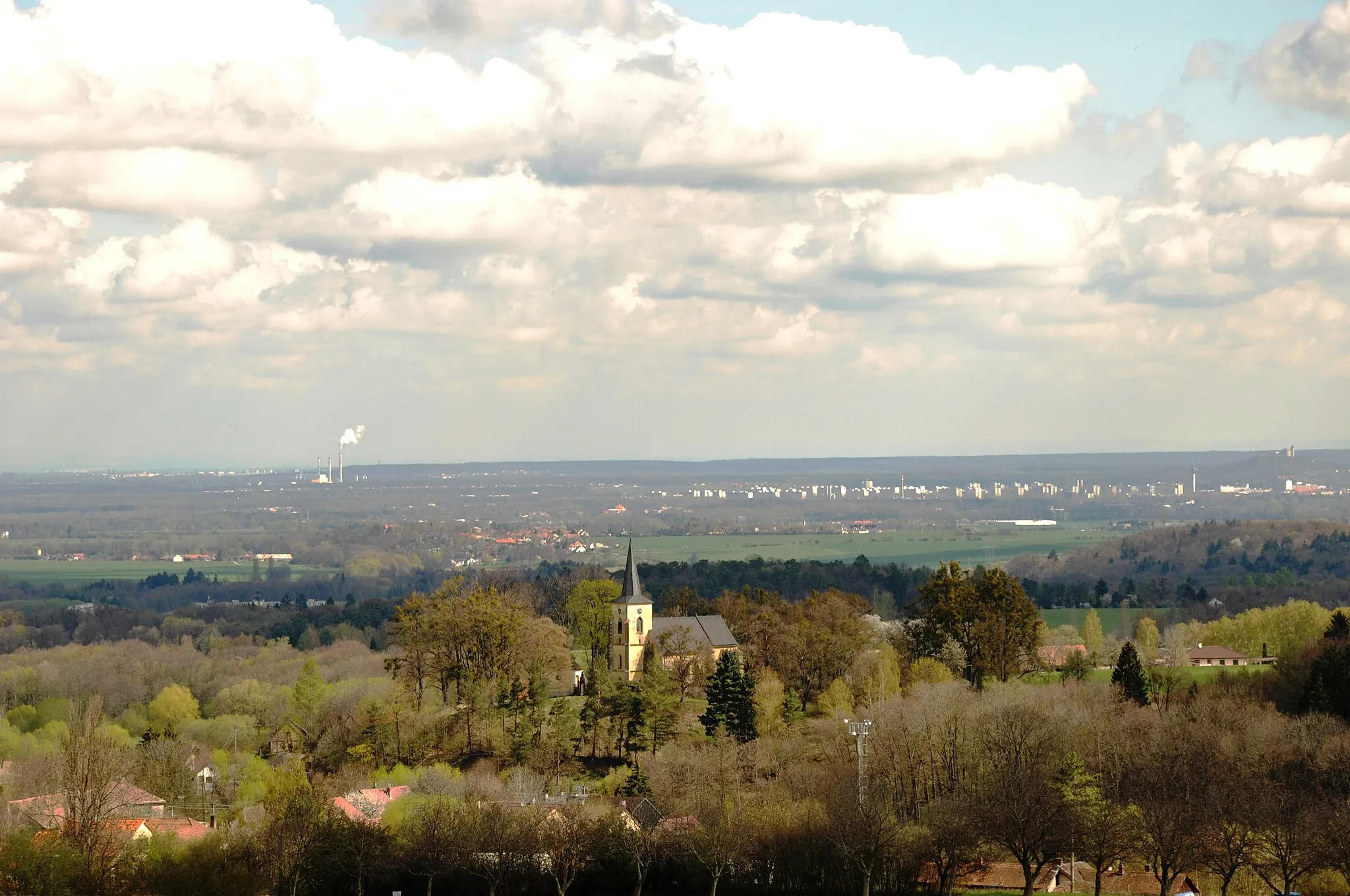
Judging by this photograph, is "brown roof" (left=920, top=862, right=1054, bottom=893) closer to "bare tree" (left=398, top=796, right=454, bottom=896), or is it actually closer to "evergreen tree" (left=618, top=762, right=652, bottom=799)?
"evergreen tree" (left=618, top=762, right=652, bottom=799)

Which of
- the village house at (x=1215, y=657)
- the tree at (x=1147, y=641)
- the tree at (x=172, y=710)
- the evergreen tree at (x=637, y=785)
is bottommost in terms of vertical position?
the tree at (x=172, y=710)

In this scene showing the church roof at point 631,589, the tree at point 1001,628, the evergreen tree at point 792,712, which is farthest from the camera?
the church roof at point 631,589

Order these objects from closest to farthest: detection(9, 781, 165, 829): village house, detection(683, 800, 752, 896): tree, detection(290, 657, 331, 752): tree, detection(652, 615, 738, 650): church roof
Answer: detection(683, 800, 752, 896): tree → detection(9, 781, 165, 829): village house → detection(290, 657, 331, 752): tree → detection(652, 615, 738, 650): church roof

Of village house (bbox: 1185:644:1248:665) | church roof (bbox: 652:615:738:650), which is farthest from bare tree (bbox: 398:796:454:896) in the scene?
village house (bbox: 1185:644:1248:665)

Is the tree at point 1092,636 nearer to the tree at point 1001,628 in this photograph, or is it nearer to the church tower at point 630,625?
the tree at point 1001,628

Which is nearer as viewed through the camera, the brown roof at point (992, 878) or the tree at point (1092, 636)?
the brown roof at point (992, 878)

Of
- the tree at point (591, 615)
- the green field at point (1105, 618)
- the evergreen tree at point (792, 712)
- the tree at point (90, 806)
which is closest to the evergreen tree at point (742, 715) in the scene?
the evergreen tree at point (792, 712)

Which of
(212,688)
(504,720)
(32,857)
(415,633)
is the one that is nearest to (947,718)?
(504,720)
